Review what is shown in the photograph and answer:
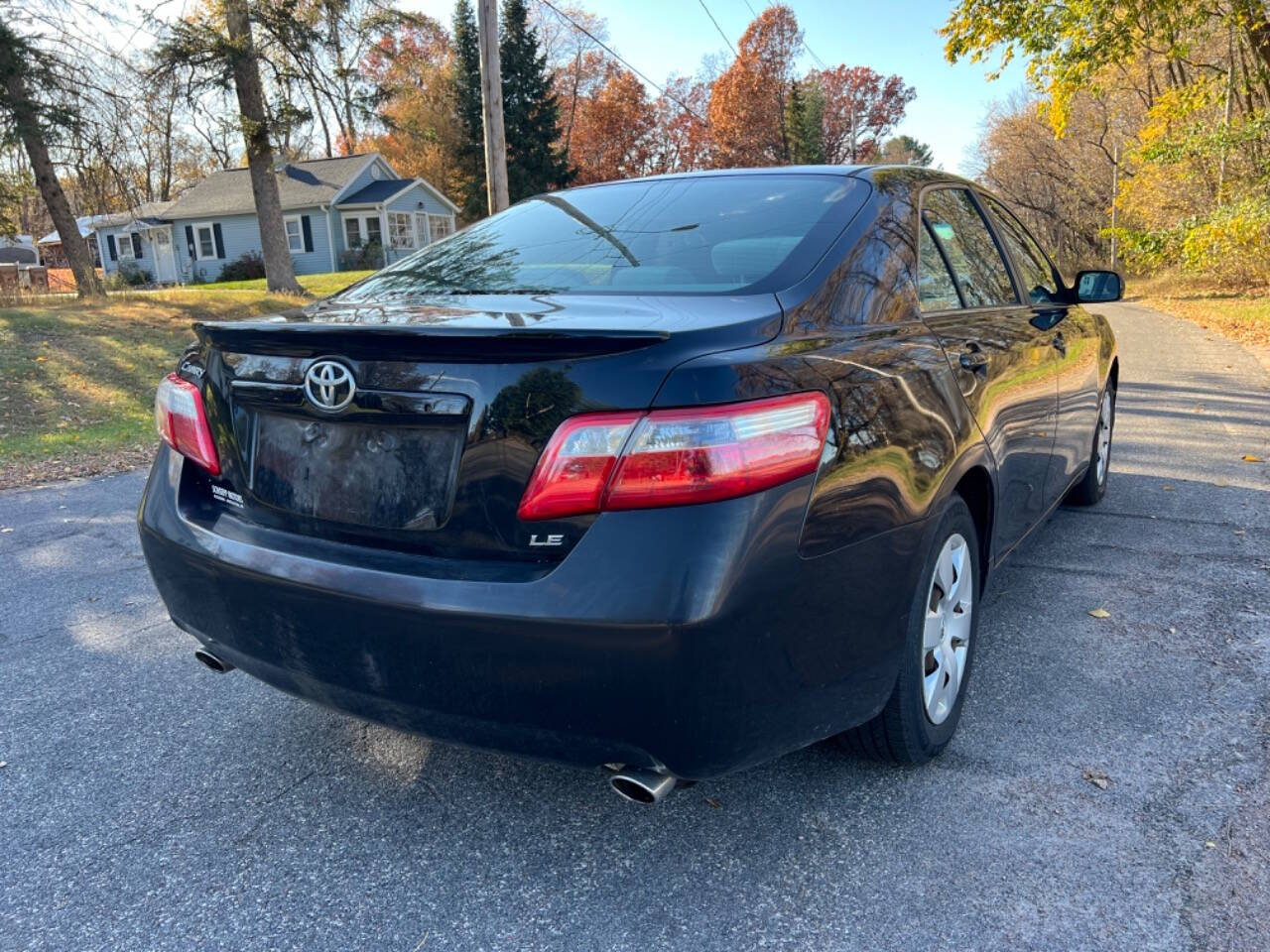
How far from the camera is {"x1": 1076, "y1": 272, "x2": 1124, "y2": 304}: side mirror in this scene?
410 cm

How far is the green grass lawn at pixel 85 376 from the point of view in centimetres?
750

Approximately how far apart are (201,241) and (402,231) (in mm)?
8039

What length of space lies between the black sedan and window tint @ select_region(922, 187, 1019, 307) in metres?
0.37

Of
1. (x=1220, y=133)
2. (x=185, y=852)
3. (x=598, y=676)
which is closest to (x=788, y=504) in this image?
(x=598, y=676)

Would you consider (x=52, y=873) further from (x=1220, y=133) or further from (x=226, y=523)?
(x=1220, y=133)

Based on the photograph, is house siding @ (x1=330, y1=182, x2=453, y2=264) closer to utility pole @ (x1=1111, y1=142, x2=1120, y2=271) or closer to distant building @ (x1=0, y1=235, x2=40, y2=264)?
utility pole @ (x1=1111, y1=142, x2=1120, y2=271)

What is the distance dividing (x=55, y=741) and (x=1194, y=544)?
474 centimetres

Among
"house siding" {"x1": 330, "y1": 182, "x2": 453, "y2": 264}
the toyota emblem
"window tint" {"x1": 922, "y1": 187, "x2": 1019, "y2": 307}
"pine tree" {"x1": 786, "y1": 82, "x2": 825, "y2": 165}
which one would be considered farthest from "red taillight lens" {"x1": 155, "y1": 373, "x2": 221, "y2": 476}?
"pine tree" {"x1": 786, "y1": 82, "x2": 825, "y2": 165}

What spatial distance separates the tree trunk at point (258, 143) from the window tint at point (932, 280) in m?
17.8

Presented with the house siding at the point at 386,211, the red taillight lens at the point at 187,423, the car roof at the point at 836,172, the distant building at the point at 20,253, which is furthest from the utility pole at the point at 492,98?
the distant building at the point at 20,253

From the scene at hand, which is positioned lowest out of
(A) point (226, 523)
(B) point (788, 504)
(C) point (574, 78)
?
(A) point (226, 523)

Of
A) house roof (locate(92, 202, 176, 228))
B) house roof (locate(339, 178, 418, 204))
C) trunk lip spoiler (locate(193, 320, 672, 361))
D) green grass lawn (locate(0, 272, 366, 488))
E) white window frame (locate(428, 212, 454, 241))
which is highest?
house roof (locate(339, 178, 418, 204))

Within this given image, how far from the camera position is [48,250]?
5719cm

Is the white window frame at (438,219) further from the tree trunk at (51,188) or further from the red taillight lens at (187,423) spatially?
the red taillight lens at (187,423)
